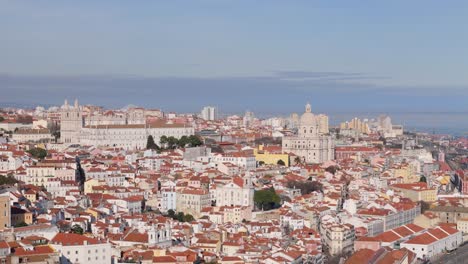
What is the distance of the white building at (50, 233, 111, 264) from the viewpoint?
19281mm

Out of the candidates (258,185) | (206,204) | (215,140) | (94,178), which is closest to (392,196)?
(258,185)

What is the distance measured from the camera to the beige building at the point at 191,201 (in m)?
28.7

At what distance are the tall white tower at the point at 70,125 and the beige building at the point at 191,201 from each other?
692 inches

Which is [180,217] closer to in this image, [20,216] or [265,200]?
[265,200]

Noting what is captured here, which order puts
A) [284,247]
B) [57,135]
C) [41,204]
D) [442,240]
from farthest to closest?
[57,135] < [442,240] < [41,204] < [284,247]

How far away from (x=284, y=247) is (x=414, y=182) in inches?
687

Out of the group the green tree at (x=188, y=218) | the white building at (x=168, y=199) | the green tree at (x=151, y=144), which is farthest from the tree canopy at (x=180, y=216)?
the green tree at (x=151, y=144)

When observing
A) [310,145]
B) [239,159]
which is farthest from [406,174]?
[239,159]

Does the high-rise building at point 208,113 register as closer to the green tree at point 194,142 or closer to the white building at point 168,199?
the green tree at point 194,142

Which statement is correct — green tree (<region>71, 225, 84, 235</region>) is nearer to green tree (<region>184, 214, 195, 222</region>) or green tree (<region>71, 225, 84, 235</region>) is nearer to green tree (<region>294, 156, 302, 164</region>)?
green tree (<region>184, 214, 195, 222</region>)

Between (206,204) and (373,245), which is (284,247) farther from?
(206,204)

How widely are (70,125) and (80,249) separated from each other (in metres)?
28.3

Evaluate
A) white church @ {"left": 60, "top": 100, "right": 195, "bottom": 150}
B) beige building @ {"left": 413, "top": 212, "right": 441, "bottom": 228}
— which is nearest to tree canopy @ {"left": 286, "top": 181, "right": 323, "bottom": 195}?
beige building @ {"left": 413, "top": 212, "right": 441, "bottom": 228}

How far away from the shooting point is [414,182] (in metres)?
39.8
